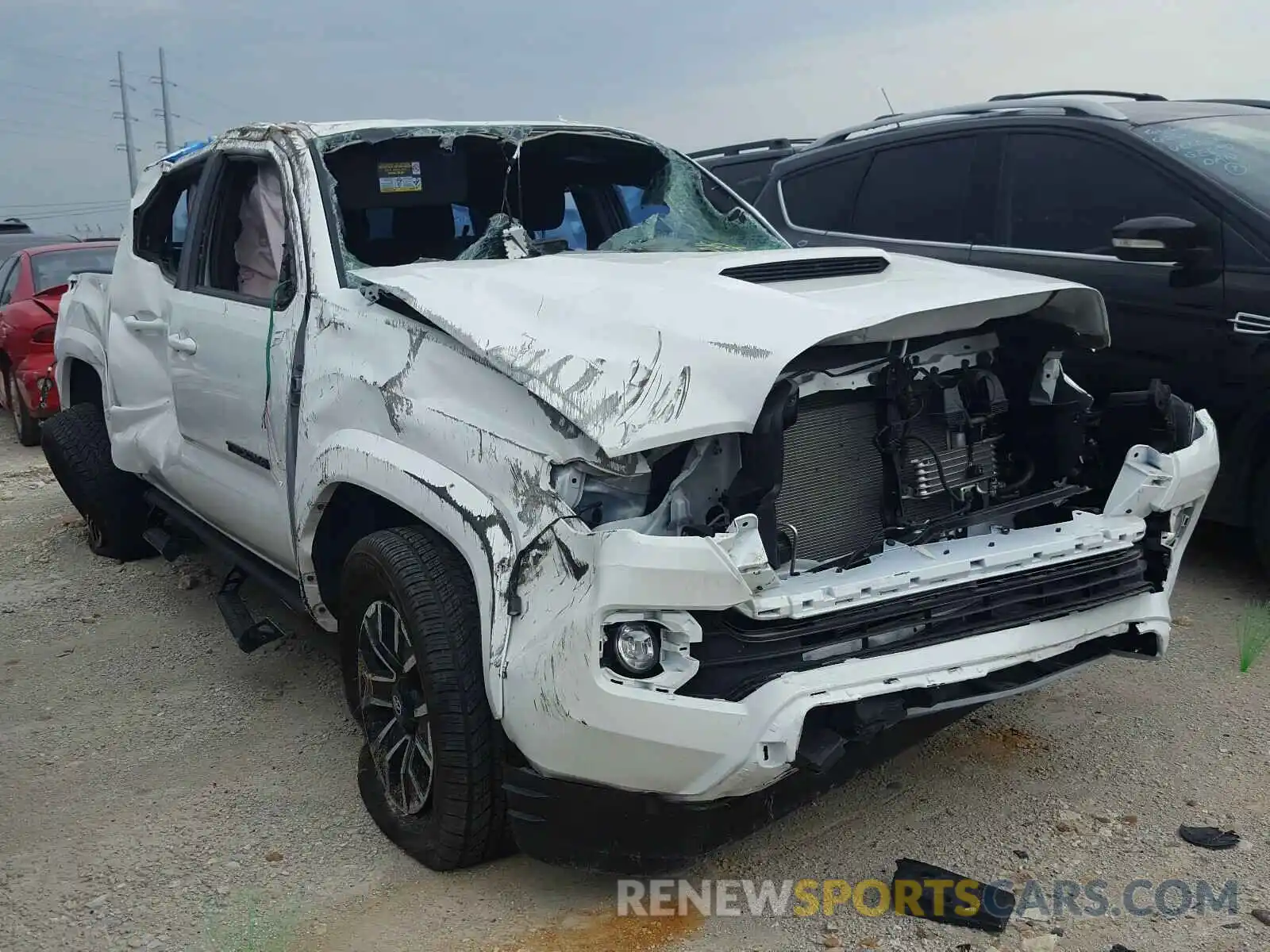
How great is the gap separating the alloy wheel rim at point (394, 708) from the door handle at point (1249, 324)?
317 centimetres

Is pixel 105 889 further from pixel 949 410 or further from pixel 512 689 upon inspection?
pixel 949 410

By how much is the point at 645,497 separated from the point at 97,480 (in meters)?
3.72

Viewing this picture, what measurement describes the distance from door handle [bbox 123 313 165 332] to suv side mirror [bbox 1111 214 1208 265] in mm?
3539

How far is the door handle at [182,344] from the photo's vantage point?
4.12 meters

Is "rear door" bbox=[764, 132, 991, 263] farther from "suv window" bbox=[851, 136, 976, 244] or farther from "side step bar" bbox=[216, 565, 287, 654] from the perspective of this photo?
"side step bar" bbox=[216, 565, 287, 654]

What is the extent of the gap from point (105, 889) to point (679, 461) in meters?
1.81

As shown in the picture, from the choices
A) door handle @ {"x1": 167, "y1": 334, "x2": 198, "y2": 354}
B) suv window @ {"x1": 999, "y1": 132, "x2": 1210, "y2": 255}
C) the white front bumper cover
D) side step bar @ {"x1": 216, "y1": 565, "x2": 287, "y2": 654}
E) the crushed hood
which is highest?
suv window @ {"x1": 999, "y1": 132, "x2": 1210, "y2": 255}

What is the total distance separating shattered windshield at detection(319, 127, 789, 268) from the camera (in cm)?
385

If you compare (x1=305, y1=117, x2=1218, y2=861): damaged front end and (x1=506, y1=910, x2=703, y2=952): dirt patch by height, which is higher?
(x1=305, y1=117, x2=1218, y2=861): damaged front end

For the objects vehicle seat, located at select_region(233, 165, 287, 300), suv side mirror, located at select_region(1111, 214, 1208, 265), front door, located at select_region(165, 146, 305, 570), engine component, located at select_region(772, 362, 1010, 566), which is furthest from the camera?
suv side mirror, located at select_region(1111, 214, 1208, 265)

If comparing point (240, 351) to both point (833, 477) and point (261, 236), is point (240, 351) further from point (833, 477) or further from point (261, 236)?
point (833, 477)

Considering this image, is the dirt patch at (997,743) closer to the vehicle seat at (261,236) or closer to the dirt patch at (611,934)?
the dirt patch at (611,934)

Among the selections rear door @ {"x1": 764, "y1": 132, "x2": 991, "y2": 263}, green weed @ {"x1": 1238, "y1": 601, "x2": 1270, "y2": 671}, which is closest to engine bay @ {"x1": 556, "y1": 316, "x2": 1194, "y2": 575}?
green weed @ {"x1": 1238, "y1": 601, "x2": 1270, "y2": 671}

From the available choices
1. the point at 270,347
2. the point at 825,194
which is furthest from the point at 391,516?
the point at 825,194
